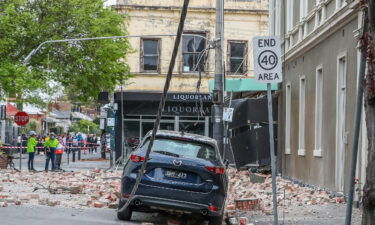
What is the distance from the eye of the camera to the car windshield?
1265 centimetres

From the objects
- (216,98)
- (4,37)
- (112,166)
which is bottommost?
(112,166)

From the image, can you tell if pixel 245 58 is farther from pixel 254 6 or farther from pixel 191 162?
pixel 191 162

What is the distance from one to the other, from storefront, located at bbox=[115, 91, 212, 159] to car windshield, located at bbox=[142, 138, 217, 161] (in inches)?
1156

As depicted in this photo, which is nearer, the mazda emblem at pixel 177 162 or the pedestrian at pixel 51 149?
the mazda emblem at pixel 177 162

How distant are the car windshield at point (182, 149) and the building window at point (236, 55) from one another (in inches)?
1176

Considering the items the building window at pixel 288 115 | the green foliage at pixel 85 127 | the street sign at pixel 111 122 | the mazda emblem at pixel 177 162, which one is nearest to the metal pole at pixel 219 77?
the building window at pixel 288 115

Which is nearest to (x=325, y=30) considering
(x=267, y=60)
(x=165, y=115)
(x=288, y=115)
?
(x=288, y=115)

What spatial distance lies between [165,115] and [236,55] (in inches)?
197

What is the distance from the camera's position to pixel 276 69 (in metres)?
11.5

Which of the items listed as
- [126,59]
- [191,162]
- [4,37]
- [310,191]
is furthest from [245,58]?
[191,162]

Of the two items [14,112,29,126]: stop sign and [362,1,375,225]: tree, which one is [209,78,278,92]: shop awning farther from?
[362,1,375,225]: tree

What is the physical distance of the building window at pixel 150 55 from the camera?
139 feet

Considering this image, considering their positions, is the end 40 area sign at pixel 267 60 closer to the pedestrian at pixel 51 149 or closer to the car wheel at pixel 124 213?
the car wheel at pixel 124 213

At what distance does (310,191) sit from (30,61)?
2015cm
